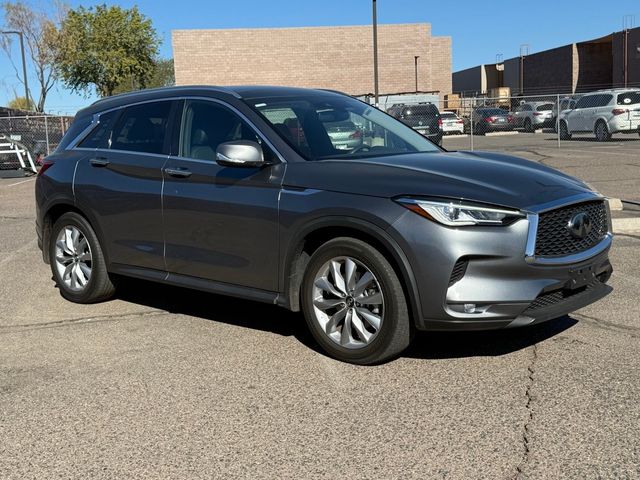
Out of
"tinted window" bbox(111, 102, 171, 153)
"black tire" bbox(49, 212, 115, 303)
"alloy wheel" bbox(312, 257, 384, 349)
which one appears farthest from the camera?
"black tire" bbox(49, 212, 115, 303)

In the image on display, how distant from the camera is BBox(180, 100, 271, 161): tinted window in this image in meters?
5.14

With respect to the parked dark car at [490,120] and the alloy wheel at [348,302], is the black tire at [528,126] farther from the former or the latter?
the alloy wheel at [348,302]

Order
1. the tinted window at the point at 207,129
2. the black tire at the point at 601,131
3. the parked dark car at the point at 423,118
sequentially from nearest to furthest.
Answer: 1. the tinted window at the point at 207,129
2. the parked dark car at the point at 423,118
3. the black tire at the point at 601,131

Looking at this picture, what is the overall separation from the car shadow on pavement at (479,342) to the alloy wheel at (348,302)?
1.49 feet

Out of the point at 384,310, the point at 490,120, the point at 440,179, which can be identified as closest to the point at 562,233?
the point at 440,179

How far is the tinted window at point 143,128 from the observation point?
5.60 m

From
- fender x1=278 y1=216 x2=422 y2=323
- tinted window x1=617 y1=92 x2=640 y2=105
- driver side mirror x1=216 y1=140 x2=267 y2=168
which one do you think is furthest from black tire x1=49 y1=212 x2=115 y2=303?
tinted window x1=617 y1=92 x2=640 y2=105

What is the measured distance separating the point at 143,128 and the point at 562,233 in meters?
3.32

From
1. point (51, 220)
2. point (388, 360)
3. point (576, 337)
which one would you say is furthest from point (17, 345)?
point (576, 337)

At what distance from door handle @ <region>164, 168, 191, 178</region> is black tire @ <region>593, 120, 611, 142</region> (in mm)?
25318

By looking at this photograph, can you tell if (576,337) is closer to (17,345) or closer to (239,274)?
(239,274)

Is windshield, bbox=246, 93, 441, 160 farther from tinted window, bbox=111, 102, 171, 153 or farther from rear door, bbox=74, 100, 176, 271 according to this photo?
rear door, bbox=74, 100, 176, 271

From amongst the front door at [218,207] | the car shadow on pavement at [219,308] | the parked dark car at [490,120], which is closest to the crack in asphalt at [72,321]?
the car shadow on pavement at [219,308]

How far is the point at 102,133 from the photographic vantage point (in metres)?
6.16
